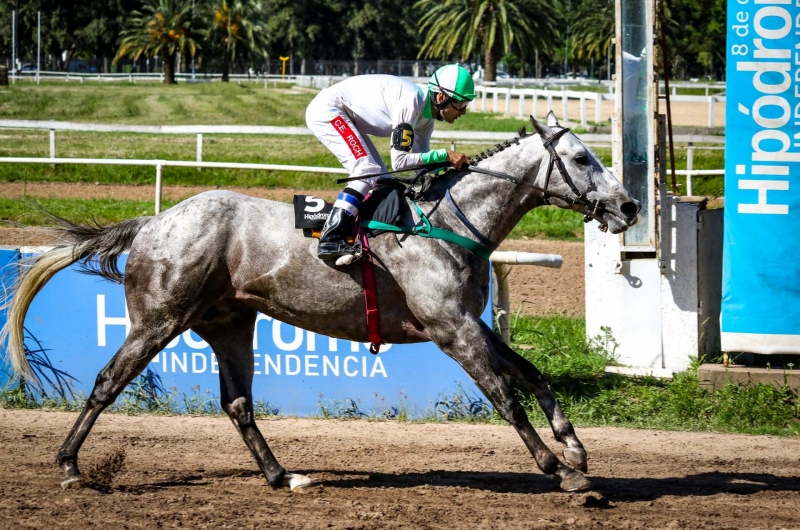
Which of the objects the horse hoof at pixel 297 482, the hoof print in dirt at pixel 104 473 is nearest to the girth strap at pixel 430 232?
the horse hoof at pixel 297 482

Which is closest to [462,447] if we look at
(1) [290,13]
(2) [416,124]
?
(2) [416,124]

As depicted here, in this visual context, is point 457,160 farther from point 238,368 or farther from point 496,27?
point 496,27

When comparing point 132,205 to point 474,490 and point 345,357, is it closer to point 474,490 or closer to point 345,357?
point 345,357

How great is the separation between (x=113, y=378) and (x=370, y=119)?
2102 mm

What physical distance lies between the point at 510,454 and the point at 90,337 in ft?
11.4

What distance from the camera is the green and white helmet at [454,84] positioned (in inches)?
203

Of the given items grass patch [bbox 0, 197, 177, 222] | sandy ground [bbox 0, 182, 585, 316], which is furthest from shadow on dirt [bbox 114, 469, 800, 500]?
grass patch [bbox 0, 197, 177, 222]

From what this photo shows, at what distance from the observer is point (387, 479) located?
566 centimetres

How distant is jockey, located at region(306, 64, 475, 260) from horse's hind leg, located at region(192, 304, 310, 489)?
2.80 feet

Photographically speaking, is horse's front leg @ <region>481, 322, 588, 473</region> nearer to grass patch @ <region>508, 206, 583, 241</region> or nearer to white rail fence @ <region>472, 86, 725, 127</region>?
grass patch @ <region>508, 206, 583, 241</region>

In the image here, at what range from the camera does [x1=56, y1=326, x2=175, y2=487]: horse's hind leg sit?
5383 mm

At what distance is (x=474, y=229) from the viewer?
5.23 metres

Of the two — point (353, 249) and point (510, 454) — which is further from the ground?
point (353, 249)

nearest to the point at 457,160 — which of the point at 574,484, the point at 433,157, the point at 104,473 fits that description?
the point at 433,157
